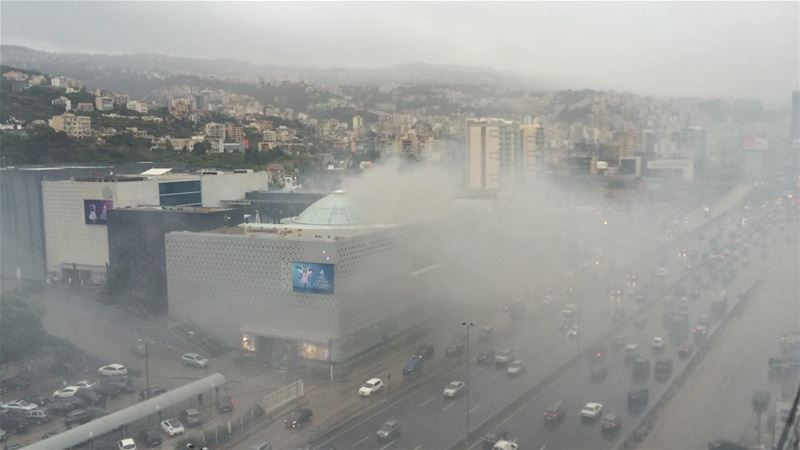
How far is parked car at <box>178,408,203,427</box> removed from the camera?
6.80 meters

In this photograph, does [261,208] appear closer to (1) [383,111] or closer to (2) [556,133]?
(1) [383,111]

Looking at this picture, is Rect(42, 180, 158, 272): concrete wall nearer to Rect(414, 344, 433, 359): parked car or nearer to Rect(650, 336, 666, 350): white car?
Rect(414, 344, 433, 359): parked car

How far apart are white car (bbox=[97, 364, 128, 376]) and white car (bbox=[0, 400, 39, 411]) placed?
1.04 metres

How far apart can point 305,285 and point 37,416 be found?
124 inches

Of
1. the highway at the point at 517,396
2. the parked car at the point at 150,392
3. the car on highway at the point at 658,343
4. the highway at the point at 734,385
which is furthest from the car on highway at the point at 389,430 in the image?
the car on highway at the point at 658,343

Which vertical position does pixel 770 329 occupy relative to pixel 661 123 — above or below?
below

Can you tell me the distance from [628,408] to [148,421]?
4272 mm

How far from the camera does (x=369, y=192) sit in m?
12.9

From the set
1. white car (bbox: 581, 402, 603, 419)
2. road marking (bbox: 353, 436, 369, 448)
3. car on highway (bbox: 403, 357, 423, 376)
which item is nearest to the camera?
road marking (bbox: 353, 436, 369, 448)

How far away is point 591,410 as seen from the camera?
21.6 feet

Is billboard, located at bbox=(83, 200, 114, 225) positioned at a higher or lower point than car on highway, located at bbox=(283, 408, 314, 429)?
higher

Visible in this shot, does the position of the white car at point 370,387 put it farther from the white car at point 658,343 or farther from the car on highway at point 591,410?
the white car at point 658,343

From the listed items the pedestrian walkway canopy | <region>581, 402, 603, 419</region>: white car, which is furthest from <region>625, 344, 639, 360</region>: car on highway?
the pedestrian walkway canopy

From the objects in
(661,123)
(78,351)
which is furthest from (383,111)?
(78,351)
